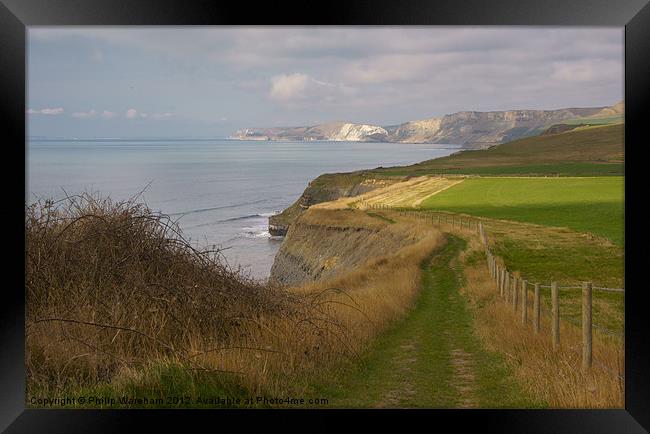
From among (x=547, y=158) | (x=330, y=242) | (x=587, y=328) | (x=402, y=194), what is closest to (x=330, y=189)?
(x=402, y=194)

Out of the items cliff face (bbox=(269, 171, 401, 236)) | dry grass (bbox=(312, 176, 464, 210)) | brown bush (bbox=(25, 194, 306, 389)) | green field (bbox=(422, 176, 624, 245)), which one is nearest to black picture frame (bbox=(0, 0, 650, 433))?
brown bush (bbox=(25, 194, 306, 389))

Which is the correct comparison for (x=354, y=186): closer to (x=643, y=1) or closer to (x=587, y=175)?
(x=587, y=175)

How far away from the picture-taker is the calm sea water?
52.6 m

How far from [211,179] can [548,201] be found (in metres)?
55.7

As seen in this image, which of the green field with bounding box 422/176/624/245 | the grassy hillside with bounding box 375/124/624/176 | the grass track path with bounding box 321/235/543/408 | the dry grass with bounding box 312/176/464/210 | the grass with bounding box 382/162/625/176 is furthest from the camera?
the grassy hillside with bounding box 375/124/624/176

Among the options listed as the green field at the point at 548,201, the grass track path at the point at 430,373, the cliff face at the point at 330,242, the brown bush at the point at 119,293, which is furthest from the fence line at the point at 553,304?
the cliff face at the point at 330,242

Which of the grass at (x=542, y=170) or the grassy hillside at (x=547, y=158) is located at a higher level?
the grassy hillside at (x=547, y=158)

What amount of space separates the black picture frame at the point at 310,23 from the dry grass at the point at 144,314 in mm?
594

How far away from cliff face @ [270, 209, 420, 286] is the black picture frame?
3404 cm

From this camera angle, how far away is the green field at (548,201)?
39750 mm

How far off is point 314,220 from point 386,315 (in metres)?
44.1

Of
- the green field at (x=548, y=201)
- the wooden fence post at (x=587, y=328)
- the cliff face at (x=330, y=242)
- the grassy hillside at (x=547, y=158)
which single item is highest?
the grassy hillside at (x=547, y=158)

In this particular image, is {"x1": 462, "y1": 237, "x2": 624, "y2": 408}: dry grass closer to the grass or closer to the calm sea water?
the calm sea water

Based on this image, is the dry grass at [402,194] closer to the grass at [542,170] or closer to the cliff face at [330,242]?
the cliff face at [330,242]
